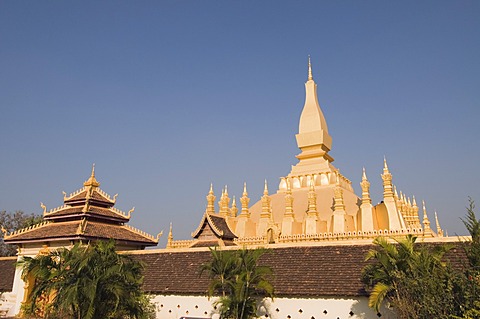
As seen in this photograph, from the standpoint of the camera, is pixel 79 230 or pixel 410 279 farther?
pixel 79 230

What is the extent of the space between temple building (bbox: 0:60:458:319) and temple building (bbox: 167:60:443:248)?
81mm

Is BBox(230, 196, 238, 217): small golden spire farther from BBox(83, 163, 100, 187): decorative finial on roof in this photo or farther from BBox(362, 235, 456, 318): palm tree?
BBox(362, 235, 456, 318): palm tree

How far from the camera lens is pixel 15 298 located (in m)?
21.2

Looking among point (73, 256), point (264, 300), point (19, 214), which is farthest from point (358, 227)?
point (19, 214)

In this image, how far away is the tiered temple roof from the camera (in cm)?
2092

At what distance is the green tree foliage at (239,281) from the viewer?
47.1ft

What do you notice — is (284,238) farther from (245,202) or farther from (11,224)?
(11,224)

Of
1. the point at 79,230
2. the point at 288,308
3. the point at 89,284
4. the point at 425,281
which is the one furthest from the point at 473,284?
the point at 79,230

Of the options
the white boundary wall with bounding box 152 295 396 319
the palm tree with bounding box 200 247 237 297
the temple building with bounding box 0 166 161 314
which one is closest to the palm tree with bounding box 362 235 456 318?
the white boundary wall with bounding box 152 295 396 319

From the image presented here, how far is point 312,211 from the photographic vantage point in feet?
93.4

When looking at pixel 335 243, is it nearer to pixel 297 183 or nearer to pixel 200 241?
pixel 200 241

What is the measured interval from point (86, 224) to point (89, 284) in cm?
933

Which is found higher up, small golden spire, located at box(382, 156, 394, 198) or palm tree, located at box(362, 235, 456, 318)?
small golden spire, located at box(382, 156, 394, 198)

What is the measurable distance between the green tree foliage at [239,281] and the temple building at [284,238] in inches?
43.1
